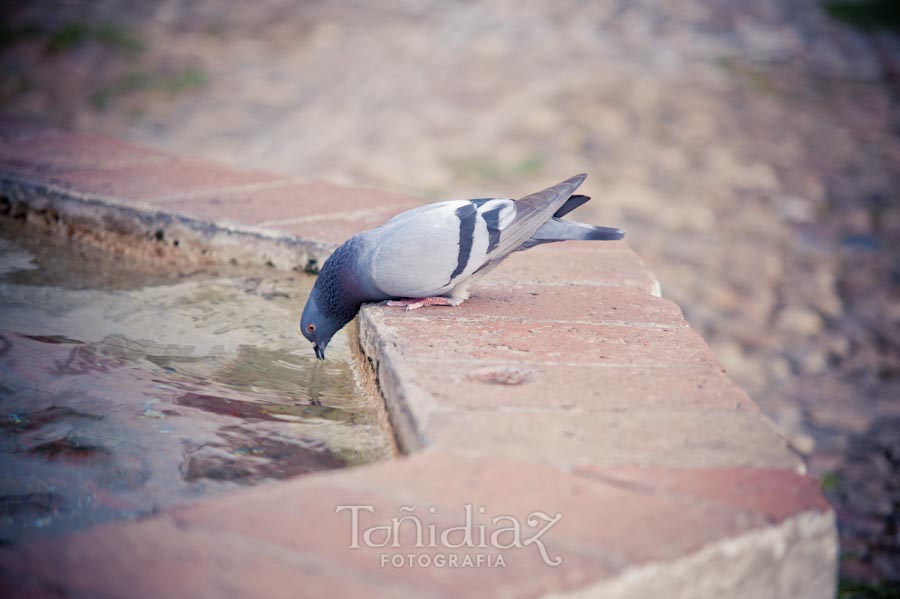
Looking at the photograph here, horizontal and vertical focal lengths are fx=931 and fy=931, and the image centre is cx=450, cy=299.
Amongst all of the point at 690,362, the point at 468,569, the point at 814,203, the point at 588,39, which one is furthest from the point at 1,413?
the point at 588,39

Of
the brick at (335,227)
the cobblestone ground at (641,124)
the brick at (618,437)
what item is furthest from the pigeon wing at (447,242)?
the cobblestone ground at (641,124)

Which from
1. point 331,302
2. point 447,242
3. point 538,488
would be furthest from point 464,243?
point 538,488

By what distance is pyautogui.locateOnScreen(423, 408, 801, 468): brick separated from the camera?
4.30 ft

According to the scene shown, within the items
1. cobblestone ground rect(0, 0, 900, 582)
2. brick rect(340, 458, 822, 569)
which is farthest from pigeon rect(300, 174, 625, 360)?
cobblestone ground rect(0, 0, 900, 582)

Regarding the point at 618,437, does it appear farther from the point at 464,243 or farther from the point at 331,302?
the point at 331,302

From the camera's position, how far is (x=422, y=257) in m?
2.02

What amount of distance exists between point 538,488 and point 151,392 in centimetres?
89

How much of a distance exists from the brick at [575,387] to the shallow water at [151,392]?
0.18 meters

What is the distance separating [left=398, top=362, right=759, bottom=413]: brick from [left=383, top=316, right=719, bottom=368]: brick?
0.04 meters

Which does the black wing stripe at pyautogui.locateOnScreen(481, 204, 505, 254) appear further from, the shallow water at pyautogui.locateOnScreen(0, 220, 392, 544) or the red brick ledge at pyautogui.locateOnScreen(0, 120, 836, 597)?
the shallow water at pyautogui.locateOnScreen(0, 220, 392, 544)

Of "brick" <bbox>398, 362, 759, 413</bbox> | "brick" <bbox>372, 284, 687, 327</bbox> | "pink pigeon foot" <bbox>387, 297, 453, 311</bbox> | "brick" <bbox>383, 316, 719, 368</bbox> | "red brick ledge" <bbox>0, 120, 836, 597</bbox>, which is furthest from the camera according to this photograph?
"pink pigeon foot" <bbox>387, 297, 453, 311</bbox>

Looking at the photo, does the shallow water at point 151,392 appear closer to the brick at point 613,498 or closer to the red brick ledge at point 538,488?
the red brick ledge at point 538,488

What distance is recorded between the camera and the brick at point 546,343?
169cm

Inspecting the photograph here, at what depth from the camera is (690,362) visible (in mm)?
1696
